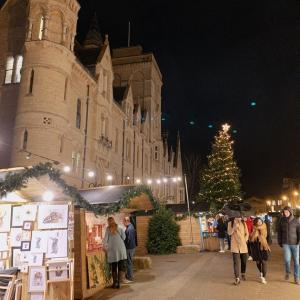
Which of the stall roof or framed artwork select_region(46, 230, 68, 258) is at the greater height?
the stall roof

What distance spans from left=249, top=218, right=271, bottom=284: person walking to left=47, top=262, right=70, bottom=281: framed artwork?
19.7 ft

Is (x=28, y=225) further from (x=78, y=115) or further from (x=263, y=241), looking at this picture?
(x=78, y=115)

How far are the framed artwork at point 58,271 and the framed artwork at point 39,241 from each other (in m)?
0.43

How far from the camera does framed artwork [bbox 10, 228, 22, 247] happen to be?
359 inches

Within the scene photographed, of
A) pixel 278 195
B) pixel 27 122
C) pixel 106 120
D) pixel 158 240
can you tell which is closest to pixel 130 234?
pixel 158 240

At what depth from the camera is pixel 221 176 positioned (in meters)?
39.1

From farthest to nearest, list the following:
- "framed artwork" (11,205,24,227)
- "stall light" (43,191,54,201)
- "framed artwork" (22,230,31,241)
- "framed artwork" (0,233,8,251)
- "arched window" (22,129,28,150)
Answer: "arched window" (22,129,28,150), "stall light" (43,191,54,201), "framed artwork" (0,233,8,251), "framed artwork" (11,205,24,227), "framed artwork" (22,230,31,241)

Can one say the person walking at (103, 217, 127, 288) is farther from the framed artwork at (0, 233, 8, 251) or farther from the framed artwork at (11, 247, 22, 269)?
the framed artwork at (0, 233, 8, 251)

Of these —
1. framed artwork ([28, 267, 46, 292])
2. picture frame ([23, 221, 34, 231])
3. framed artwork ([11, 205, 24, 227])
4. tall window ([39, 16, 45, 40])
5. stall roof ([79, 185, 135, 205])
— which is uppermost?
tall window ([39, 16, 45, 40])

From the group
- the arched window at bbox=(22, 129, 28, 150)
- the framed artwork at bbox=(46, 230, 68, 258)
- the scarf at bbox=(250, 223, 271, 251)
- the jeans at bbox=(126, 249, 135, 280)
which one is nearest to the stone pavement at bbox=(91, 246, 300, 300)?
the jeans at bbox=(126, 249, 135, 280)

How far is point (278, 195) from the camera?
3718 inches

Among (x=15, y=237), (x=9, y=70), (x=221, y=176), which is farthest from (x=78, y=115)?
(x=15, y=237)

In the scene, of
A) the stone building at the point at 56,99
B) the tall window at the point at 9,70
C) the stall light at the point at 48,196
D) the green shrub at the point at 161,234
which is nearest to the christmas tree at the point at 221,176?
the stone building at the point at 56,99

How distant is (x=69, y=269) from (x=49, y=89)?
1961cm
